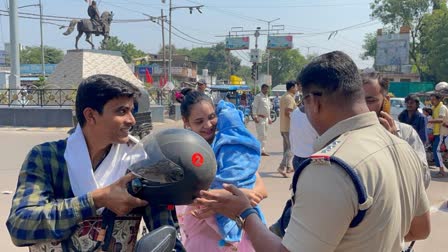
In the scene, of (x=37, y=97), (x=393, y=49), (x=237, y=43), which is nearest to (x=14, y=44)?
(x=37, y=97)

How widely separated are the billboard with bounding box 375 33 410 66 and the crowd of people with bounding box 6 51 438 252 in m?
49.4

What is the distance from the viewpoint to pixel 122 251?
1840mm

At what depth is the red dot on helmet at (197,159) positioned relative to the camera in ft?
5.57

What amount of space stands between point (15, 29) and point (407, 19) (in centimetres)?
4001

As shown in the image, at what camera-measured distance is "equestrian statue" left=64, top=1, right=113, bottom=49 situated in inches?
1017

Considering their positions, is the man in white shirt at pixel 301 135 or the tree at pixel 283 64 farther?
the tree at pixel 283 64

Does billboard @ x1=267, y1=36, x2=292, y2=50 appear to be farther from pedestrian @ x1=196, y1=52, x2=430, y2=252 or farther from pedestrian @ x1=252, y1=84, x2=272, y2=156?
pedestrian @ x1=196, y1=52, x2=430, y2=252

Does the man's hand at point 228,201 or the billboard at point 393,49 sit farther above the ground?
the billboard at point 393,49

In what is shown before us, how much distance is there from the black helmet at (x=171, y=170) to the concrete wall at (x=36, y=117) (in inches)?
704

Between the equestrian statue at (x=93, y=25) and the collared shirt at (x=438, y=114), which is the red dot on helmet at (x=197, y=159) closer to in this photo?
the collared shirt at (x=438, y=114)

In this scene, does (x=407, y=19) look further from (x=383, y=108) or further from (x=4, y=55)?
(x=4, y=55)

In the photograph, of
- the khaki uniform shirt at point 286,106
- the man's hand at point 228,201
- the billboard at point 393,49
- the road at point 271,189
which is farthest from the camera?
the billboard at point 393,49

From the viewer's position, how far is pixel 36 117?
18.9 meters

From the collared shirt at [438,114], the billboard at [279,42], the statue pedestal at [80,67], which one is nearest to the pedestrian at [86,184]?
the collared shirt at [438,114]
